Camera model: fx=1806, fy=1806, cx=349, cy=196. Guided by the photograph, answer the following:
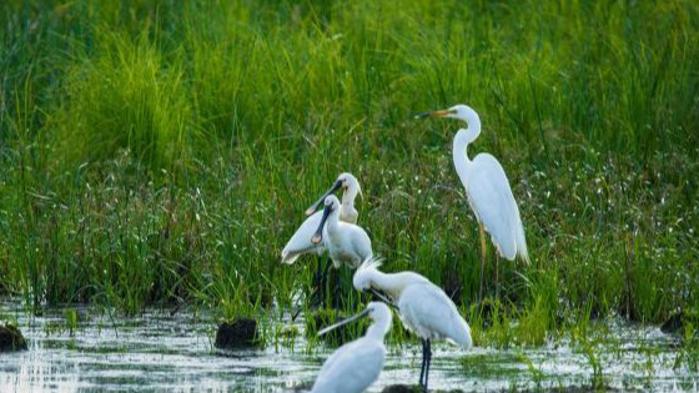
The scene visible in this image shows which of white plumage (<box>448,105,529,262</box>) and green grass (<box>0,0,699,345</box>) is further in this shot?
green grass (<box>0,0,699,345</box>)

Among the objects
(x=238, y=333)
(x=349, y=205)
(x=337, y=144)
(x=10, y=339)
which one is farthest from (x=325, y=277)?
(x=10, y=339)

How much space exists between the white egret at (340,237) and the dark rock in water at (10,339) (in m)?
1.72

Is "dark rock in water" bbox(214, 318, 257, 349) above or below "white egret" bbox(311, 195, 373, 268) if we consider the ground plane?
below

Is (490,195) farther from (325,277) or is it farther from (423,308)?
(423,308)

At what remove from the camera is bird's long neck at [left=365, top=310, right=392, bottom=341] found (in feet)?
23.2

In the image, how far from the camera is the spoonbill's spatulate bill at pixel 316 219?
964cm

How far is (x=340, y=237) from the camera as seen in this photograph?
9.57 meters

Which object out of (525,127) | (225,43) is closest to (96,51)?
(225,43)

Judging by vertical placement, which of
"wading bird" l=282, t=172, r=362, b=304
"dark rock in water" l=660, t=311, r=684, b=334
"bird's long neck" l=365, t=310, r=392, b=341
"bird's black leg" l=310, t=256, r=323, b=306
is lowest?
"bird's black leg" l=310, t=256, r=323, b=306

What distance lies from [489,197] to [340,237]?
937mm

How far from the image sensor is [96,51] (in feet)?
45.5

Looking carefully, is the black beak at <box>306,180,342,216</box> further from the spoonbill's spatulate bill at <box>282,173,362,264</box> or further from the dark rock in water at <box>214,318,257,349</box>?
the dark rock in water at <box>214,318,257,349</box>

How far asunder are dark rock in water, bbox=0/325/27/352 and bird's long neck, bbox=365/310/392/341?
2.06 m

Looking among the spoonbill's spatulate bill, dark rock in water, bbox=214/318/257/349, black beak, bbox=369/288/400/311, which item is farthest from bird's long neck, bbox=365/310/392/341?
the spoonbill's spatulate bill
